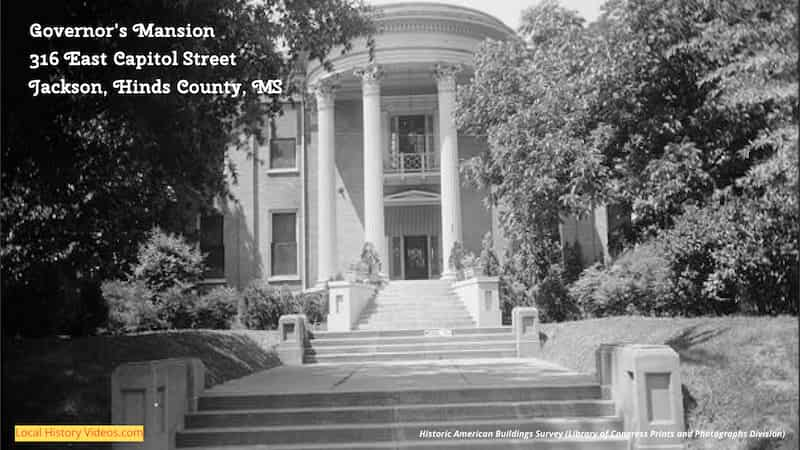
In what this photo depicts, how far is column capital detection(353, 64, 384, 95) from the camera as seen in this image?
23.5m

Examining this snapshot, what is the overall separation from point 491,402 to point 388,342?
326 inches

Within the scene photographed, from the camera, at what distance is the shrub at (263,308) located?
21406mm

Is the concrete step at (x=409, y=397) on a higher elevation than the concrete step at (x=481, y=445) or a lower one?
higher

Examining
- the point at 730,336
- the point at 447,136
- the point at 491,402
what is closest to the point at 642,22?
the point at 730,336

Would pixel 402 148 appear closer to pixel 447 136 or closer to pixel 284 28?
pixel 447 136

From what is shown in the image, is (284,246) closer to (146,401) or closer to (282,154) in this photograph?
(282,154)

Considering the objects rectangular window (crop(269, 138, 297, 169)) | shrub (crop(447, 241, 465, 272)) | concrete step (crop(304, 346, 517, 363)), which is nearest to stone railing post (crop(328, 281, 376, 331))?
concrete step (crop(304, 346, 517, 363))

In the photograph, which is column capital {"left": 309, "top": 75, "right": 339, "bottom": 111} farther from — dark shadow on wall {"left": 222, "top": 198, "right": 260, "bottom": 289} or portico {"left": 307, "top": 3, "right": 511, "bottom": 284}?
dark shadow on wall {"left": 222, "top": 198, "right": 260, "bottom": 289}

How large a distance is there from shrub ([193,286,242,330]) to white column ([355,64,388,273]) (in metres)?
4.74

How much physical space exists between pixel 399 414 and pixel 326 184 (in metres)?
16.8

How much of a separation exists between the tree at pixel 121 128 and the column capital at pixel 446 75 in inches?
514

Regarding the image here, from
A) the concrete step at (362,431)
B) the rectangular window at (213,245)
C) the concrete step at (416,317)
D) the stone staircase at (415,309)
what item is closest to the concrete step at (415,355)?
the stone staircase at (415,309)

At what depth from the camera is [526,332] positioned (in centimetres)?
1636

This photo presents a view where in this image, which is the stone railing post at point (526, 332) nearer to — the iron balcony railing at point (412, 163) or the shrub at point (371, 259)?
the shrub at point (371, 259)
